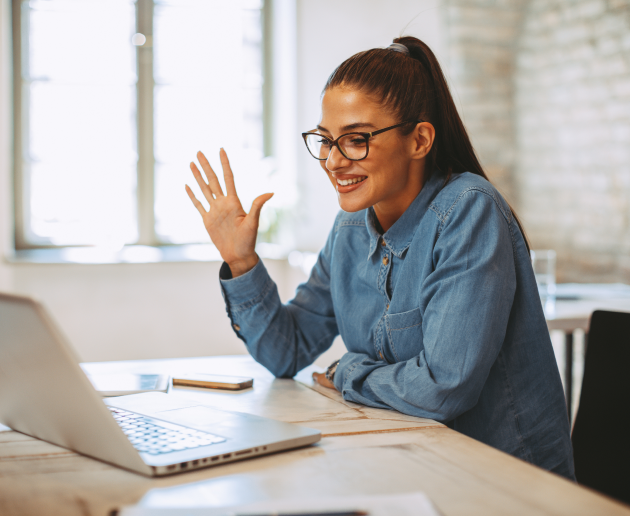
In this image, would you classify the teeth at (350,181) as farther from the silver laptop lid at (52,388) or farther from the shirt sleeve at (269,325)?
the silver laptop lid at (52,388)

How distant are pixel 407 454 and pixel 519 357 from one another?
40 cm

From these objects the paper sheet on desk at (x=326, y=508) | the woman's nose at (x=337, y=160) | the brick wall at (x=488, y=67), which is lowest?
the paper sheet on desk at (x=326, y=508)

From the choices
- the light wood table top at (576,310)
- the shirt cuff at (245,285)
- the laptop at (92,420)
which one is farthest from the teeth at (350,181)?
the light wood table top at (576,310)

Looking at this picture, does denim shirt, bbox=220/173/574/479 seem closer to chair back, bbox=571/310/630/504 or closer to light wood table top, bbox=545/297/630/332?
chair back, bbox=571/310/630/504

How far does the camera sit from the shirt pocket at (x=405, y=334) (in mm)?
1112

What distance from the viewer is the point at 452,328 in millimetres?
978

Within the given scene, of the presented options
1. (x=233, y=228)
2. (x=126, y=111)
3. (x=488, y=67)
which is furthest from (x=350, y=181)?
(x=126, y=111)

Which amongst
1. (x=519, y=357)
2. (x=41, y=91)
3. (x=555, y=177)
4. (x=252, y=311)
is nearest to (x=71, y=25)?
(x=41, y=91)

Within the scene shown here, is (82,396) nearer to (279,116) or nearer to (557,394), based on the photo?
(557,394)

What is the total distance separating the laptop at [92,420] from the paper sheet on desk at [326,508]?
0.12 meters

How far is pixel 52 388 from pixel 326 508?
0.33 m

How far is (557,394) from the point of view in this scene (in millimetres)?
1084

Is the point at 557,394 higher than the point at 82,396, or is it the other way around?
the point at 82,396

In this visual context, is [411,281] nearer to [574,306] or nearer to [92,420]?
[92,420]
